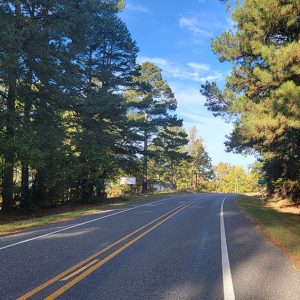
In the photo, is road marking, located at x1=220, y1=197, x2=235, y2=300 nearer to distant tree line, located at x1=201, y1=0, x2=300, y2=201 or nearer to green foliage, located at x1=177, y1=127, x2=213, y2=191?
distant tree line, located at x1=201, y1=0, x2=300, y2=201

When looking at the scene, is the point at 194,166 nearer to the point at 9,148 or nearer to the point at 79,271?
the point at 9,148

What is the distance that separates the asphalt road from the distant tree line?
5.22 m

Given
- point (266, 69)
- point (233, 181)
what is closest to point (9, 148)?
point (266, 69)

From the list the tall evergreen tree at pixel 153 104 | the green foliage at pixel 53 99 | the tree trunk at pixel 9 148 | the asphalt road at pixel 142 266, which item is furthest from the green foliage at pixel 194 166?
the asphalt road at pixel 142 266

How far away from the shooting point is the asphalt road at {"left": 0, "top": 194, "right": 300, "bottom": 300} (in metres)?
6.07

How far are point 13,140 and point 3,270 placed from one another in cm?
1211

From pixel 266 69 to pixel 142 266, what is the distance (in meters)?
11.9

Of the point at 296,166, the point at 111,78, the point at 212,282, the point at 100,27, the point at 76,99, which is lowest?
the point at 212,282

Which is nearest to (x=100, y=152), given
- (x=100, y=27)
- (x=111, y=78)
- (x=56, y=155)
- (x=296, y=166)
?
(x=56, y=155)

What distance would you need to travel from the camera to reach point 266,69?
54.9ft

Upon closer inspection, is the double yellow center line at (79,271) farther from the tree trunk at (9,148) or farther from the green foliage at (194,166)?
the green foliage at (194,166)

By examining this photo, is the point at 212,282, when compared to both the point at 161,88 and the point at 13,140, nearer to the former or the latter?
the point at 13,140

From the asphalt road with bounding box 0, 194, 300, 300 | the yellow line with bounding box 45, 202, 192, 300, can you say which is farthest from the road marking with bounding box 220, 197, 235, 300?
the yellow line with bounding box 45, 202, 192, 300

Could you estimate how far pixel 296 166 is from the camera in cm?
2702
